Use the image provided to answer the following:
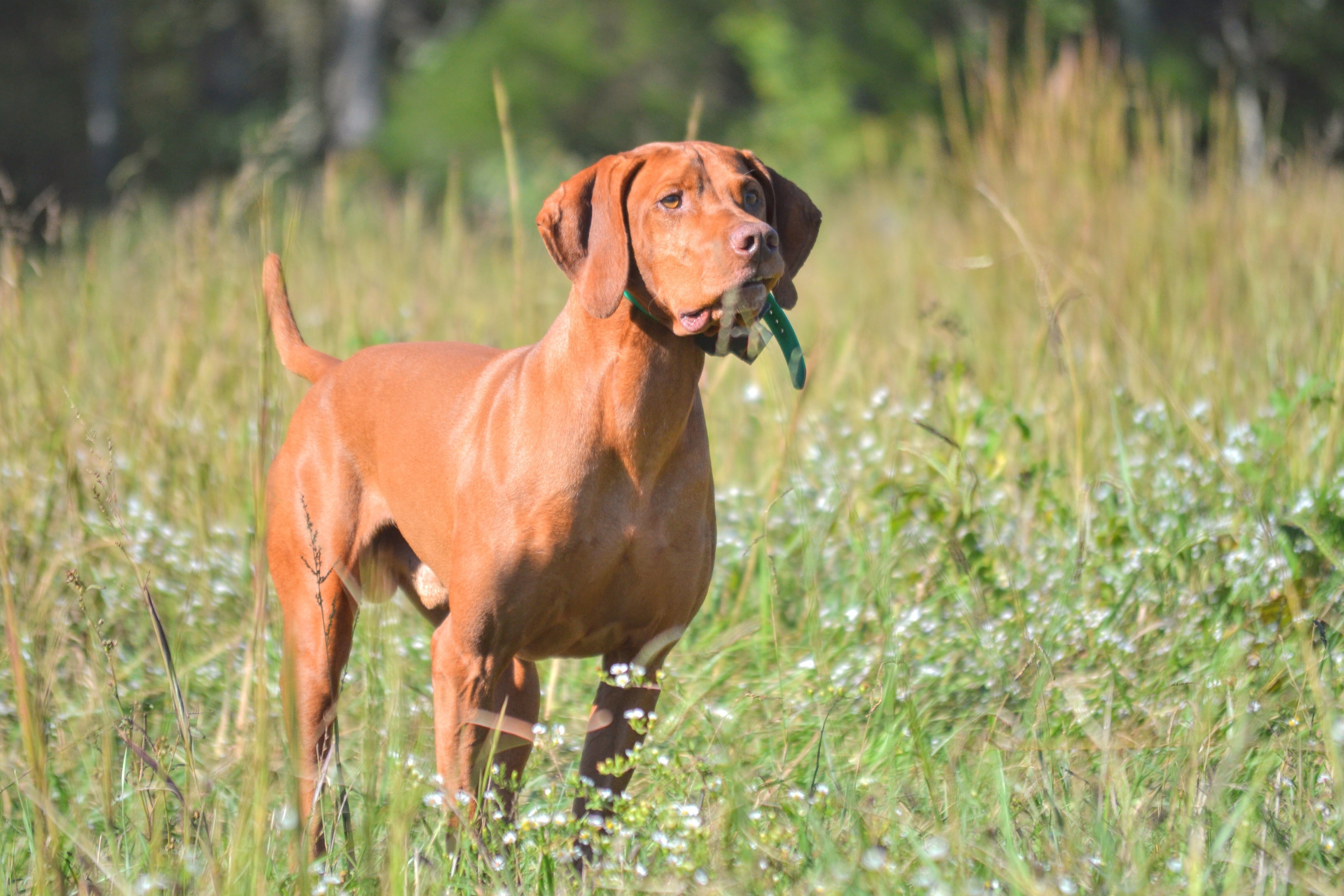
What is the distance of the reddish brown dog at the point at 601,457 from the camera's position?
2221 mm

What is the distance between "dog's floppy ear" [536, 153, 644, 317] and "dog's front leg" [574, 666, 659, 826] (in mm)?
754

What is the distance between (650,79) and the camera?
548 inches

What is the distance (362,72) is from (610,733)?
16303 mm

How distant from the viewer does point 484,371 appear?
2682 millimetres

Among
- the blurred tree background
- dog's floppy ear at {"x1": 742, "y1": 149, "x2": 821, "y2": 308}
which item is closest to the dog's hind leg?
dog's floppy ear at {"x1": 742, "y1": 149, "x2": 821, "y2": 308}

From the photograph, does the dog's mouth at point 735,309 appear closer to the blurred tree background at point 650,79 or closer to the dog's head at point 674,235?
the dog's head at point 674,235

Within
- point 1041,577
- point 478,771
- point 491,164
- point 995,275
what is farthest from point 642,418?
point 491,164

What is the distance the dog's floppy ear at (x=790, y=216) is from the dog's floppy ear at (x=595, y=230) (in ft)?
0.88

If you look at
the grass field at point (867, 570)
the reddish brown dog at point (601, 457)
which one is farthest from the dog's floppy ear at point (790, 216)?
the grass field at point (867, 570)

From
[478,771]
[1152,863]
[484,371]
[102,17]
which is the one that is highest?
[102,17]

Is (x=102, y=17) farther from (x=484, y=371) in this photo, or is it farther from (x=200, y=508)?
(x=484, y=371)

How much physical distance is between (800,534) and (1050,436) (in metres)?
0.94

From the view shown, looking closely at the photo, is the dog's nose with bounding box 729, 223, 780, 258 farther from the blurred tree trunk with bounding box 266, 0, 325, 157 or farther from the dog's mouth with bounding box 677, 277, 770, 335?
the blurred tree trunk with bounding box 266, 0, 325, 157

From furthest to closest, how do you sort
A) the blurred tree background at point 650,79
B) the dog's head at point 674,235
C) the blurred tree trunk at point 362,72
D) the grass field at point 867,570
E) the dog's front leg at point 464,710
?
the blurred tree trunk at point 362,72
the blurred tree background at point 650,79
the dog's front leg at point 464,710
the dog's head at point 674,235
the grass field at point 867,570
